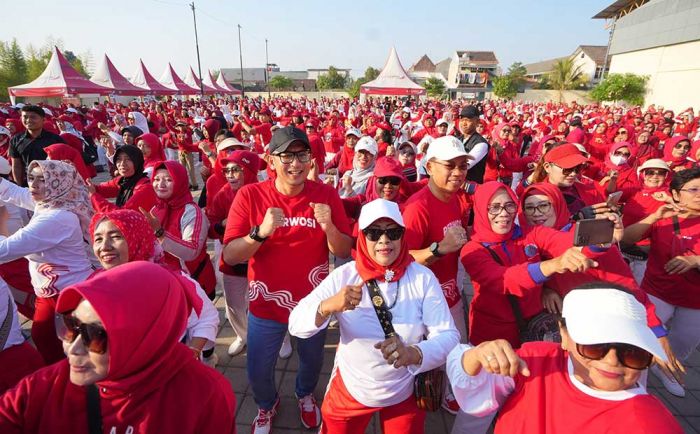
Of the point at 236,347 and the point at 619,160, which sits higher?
the point at 619,160

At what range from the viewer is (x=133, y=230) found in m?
2.15

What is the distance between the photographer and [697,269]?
2.91 m

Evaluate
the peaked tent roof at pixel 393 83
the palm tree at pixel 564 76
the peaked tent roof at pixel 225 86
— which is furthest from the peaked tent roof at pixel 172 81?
the palm tree at pixel 564 76

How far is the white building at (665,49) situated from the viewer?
2669cm

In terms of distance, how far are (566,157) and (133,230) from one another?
3.73 m

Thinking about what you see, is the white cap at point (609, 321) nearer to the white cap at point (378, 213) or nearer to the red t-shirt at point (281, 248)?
the white cap at point (378, 213)

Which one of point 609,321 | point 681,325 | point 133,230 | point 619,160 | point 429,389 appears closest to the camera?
point 609,321

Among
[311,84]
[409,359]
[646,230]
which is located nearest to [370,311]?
[409,359]

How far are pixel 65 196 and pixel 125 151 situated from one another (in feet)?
4.55

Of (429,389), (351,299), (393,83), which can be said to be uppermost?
(393,83)

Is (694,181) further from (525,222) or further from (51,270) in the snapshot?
(51,270)

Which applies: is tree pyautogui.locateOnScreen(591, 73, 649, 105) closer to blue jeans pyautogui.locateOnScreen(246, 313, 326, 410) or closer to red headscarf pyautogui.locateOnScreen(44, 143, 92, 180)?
blue jeans pyautogui.locateOnScreen(246, 313, 326, 410)

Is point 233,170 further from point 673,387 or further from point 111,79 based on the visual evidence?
point 111,79

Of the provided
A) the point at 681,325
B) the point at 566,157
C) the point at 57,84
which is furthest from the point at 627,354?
the point at 57,84
